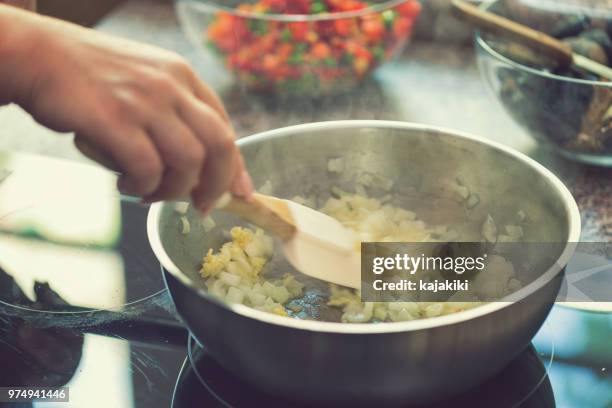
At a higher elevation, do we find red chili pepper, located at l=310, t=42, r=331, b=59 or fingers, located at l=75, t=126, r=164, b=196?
fingers, located at l=75, t=126, r=164, b=196

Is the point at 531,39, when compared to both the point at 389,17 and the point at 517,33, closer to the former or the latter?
the point at 517,33

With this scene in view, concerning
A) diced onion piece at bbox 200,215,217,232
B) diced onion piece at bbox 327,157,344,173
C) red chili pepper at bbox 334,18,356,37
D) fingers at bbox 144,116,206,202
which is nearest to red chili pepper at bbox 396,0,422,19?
red chili pepper at bbox 334,18,356,37

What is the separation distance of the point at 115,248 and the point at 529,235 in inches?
18.8

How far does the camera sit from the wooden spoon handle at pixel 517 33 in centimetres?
102

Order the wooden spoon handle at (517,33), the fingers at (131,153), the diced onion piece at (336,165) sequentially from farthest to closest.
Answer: the wooden spoon handle at (517,33), the diced onion piece at (336,165), the fingers at (131,153)

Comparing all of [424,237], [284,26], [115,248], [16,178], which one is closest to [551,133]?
[424,237]

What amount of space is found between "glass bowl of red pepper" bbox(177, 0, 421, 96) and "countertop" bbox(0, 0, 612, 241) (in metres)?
0.04

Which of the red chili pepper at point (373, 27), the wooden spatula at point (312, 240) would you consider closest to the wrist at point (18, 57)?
the wooden spatula at point (312, 240)

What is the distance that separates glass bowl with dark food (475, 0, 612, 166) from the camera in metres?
0.97

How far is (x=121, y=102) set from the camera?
52cm

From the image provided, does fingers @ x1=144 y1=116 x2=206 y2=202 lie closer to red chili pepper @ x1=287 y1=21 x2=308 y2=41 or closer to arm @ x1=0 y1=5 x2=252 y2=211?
arm @ x1=0 y1=5 x2=252 y2=211

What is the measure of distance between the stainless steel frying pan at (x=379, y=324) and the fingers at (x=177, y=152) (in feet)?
0.34

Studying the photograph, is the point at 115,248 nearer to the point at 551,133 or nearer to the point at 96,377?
the point at 96,377

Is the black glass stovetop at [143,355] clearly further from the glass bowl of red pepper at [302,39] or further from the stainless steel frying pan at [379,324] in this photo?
the glass bowl of red pepper at [302,39]
